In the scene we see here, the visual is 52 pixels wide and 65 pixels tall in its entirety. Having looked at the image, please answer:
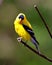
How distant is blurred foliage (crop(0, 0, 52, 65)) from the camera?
4.01 m

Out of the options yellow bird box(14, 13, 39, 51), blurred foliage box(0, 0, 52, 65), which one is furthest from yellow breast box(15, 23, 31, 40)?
blurred foliage box(0, 0, 52, 65)

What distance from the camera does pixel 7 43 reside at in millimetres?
4465

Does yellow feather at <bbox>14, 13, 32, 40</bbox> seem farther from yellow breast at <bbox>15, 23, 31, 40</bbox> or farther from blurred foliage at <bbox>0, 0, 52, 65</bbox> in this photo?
blurred foliage at <bbox>0, 0, 52, 65</bbox>

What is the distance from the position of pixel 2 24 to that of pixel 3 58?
0.47 m

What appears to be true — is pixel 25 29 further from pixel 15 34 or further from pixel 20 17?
pixel 15 34

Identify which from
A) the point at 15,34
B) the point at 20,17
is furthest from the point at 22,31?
the point at 15,34

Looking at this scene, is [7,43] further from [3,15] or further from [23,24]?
[23,24]

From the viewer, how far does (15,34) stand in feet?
14.0

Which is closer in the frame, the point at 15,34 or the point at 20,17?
the point at 20,17

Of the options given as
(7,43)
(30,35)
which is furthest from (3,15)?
(30,35)

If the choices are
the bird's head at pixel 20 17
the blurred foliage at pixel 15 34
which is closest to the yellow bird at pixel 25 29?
the bird's head at pixel 20 17

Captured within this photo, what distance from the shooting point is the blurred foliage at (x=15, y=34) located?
4.01 metres

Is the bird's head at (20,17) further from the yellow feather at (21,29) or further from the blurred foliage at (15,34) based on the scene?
the blurred foliage at (15,34)

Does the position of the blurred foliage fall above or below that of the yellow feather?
below
